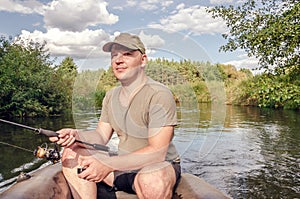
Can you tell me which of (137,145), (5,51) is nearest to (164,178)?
(137,145)

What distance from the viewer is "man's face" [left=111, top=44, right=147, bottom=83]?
8.28ft

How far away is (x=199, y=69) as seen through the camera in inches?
102

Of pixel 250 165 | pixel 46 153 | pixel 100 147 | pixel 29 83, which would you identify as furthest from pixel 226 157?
pixel 29 83

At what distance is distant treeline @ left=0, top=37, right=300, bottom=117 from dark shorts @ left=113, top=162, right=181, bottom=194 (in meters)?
0.59

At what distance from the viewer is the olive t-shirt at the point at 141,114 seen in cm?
237

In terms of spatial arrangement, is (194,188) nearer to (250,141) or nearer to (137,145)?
(137,145)

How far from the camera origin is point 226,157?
8844 millimetres

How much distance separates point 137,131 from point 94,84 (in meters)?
0.48

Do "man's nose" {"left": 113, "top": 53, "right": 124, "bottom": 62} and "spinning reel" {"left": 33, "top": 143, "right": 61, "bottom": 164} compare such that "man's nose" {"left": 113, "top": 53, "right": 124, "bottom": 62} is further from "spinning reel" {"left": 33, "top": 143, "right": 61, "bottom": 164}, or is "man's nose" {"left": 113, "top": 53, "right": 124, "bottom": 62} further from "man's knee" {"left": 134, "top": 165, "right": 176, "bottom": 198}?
"spinning reel" {"left": 33, "top": 143, "right": 61, "bottom": 164}

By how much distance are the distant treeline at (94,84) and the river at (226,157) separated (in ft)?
0.61

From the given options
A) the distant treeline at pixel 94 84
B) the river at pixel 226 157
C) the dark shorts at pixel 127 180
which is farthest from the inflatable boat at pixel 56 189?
the distant treeline at pixel 94 84

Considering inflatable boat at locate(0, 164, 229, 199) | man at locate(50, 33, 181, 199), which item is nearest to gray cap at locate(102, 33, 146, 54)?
man at locate(50, 33, 181, 199)

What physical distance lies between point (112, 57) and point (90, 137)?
724 mm

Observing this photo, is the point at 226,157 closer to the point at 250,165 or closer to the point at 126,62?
the point at 250,165
